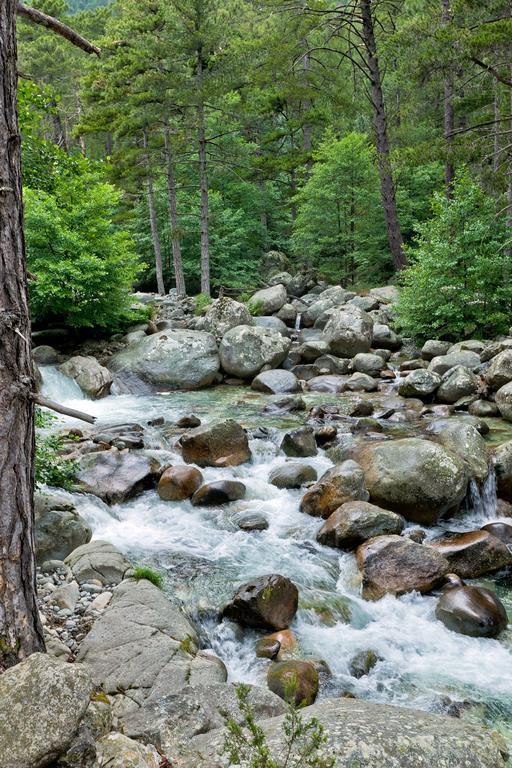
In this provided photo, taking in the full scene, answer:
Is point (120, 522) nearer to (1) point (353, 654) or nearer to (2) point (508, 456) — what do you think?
(1) point (353, 654)

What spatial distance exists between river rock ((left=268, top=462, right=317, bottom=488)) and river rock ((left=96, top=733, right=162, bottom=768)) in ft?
17.3

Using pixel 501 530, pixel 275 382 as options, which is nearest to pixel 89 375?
pixel 275 382

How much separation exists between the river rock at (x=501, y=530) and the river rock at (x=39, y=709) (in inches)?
219

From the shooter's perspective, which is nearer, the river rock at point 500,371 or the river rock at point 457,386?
the river rock at point 500,371

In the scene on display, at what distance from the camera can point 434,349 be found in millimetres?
13805

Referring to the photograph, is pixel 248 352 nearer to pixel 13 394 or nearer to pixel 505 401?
pixel 505 401

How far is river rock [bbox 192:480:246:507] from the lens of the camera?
738 cm

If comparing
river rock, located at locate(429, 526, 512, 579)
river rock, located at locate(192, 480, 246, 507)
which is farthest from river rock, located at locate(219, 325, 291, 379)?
river rock, located at locate(429, 526, 512, 579)

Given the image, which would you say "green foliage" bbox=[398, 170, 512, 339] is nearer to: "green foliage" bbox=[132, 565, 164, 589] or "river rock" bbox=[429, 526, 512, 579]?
"river rock" bbox=[429, 526, 512, 579]

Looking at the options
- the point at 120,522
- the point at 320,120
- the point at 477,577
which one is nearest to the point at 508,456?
the point at 477,577

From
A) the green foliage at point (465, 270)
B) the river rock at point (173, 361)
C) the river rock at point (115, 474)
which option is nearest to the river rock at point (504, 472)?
the river rock at point (115, 474)

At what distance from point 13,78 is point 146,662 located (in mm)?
3576

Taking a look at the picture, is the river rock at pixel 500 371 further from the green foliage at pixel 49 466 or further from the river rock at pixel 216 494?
the green foliage at pixel 49 466

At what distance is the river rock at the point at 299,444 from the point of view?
29.0ft
